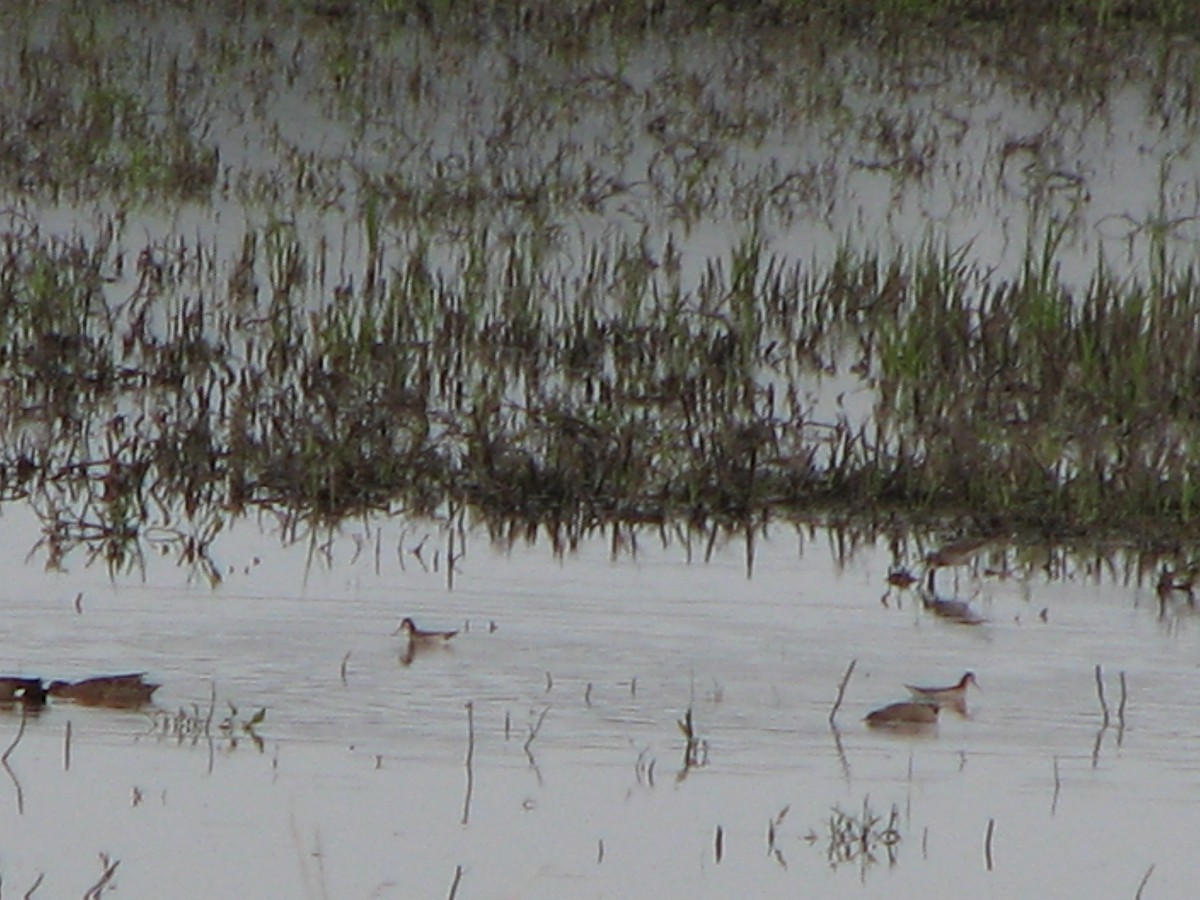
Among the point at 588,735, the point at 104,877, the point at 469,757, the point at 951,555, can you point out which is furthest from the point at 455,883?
the point at 951,555

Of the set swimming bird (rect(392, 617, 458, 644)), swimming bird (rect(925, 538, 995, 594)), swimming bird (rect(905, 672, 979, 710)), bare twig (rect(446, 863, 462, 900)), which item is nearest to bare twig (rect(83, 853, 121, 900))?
bare twig (rect(446, 863, 462, 900))

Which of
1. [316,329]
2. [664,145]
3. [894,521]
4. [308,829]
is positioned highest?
[664,145]

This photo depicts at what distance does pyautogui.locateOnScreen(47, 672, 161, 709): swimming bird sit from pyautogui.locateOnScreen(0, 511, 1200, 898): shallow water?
34 mm

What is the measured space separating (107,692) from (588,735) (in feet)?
2.29

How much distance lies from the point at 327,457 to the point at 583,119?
520 cm

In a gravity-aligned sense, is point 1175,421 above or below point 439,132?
below

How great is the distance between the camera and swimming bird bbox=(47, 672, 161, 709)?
11.6 feet

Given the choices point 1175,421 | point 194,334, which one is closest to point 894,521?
point 1175,421

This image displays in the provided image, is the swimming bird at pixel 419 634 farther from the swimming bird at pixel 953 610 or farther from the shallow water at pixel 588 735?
the swimming bird at pixel 953 610

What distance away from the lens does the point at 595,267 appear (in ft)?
24.9

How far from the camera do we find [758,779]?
10.9ft

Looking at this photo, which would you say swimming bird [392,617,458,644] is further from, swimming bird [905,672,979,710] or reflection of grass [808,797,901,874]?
reflection of grass [808,797,901,874]

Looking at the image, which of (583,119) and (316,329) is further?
(583,119)

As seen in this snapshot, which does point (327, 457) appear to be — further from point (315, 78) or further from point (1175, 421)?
point (315, 78)
